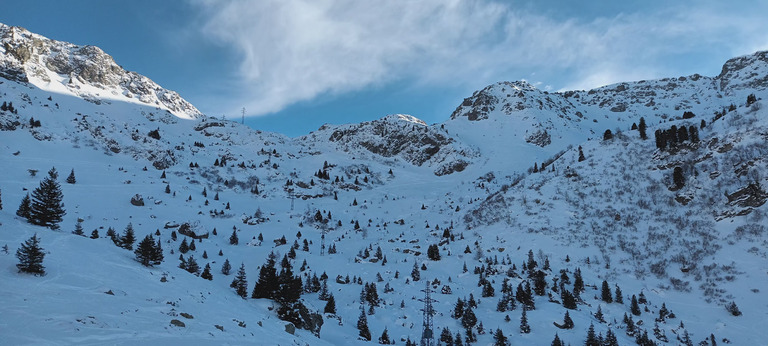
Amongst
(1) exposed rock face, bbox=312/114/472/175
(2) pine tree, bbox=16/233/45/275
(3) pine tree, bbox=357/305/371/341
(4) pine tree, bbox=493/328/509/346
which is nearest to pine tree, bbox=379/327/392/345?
(3) pine tree, bbox=357/305/371/341

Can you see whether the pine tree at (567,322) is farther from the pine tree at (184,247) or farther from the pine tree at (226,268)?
the pine tree at (184,247)

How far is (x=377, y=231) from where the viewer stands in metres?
66.2

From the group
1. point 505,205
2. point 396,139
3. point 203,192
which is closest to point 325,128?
point 396,139

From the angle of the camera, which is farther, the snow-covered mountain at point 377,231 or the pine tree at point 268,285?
the pine tree at point 268,285

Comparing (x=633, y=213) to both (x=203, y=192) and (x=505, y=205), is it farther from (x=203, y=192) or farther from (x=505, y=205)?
(x=203, y=192)

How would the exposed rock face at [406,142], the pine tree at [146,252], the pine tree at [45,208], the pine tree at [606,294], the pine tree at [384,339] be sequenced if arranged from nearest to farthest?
the pine tree at [146,252] < the pine tree at [45,208] < the pine tree at [384,339] < the pine tree at [606,294] < the exposed rock face at [406,142]

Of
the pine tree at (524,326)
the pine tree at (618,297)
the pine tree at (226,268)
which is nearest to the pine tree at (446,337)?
the pine tree at (524,326)

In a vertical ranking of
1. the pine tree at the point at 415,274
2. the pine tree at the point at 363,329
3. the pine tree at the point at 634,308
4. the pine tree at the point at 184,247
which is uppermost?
the pine tree at the point at 184,247

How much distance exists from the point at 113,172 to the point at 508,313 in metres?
71.6

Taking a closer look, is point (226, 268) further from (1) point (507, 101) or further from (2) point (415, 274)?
(1) point (507, 101)

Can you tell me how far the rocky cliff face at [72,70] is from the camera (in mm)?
103250

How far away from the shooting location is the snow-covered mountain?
58.3 ft

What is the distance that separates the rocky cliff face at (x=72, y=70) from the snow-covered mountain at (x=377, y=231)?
1.19 meters

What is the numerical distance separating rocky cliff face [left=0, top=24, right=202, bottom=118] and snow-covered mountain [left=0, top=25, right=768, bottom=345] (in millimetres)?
1194
